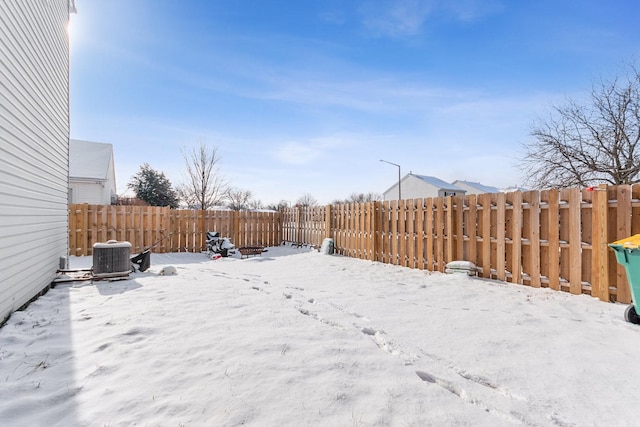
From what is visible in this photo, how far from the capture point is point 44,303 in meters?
4.77

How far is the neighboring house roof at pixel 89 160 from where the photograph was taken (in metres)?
17.1

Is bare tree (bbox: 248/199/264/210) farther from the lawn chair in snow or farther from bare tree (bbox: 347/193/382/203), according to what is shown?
the lawn chair in snow

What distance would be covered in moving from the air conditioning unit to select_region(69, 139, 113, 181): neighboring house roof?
520 inches

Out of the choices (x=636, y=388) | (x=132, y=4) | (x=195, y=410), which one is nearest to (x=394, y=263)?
(x=636, y=388)

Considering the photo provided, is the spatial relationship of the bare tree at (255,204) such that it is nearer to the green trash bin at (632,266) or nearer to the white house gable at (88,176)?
the white house gable at (88,176)

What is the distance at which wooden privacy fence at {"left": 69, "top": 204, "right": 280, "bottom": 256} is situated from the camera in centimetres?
1116

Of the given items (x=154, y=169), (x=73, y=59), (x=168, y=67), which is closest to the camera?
(x=73, y=59)

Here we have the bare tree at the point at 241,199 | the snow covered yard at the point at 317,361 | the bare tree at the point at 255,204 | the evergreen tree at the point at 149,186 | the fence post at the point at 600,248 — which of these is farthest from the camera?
the bare tree at the point at 255,204

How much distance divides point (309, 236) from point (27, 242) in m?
9.68

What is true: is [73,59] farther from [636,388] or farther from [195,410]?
[636,388]

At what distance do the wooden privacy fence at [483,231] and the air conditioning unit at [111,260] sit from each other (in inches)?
237

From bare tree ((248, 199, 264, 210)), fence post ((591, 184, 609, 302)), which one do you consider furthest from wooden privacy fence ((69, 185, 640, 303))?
bare tree ((248, 199, 264, 210))

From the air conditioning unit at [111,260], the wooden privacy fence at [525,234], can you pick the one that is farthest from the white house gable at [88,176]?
the wooden privacy fence at [525,234]

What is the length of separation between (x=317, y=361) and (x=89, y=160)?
21.9 m
